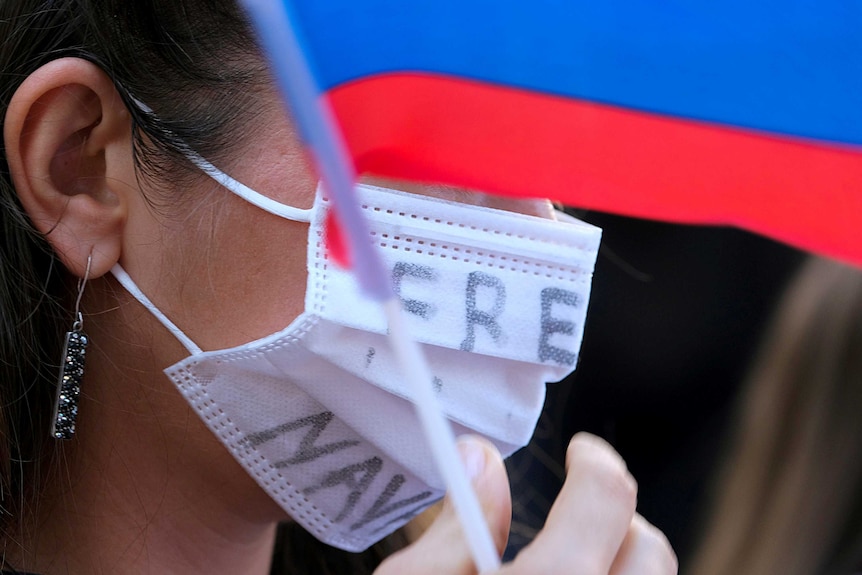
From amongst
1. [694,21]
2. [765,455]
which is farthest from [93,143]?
[765,455]

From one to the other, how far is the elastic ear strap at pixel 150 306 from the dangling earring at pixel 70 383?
0.14ft

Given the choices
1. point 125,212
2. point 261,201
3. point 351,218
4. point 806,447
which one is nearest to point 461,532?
point 351,218

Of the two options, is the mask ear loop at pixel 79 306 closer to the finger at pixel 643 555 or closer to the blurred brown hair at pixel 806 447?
the finger at pixel 643 555

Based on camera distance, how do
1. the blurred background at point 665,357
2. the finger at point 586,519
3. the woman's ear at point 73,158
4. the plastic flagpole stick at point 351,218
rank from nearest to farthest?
1. the plastic flagpole stick at point 351,218
2. the finger at point 586,519
3. the woman's ear at point 73,158
4. the blurred background at point 665,357

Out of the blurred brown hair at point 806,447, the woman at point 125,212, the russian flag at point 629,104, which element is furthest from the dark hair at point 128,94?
the blurred brown hair at point 806,447

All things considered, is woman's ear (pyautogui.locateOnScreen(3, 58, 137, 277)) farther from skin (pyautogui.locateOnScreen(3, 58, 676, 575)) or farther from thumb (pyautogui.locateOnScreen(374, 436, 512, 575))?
thumb (pyautogui.locateOnScreen(374, 436, 512, 575))

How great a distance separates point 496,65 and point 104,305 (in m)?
0.65

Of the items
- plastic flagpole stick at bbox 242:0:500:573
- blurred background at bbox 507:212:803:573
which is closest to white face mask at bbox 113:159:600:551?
plastic flagpole stick at bbox 242:0:500:573

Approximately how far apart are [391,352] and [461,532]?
488mm

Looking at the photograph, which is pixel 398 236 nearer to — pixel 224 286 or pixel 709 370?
pixel 224 286

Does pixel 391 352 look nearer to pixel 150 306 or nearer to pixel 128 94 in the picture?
pixel 150 306

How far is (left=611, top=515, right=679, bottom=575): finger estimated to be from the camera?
3.07ft

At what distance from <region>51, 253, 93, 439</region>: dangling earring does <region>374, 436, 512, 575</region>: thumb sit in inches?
24.5

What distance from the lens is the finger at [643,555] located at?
94 centimetres
